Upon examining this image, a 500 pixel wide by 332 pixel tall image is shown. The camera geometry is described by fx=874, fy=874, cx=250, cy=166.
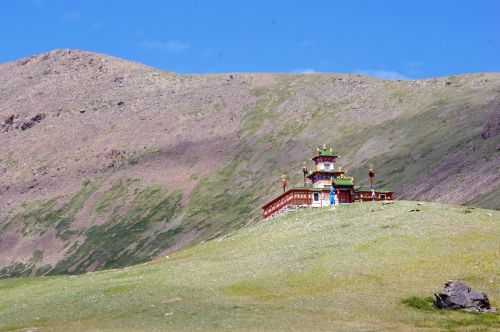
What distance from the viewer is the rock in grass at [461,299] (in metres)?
46.0

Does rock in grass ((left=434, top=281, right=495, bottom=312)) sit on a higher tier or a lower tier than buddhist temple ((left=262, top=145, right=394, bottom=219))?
lower

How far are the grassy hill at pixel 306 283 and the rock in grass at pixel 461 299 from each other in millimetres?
939

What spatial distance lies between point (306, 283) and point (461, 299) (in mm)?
10525

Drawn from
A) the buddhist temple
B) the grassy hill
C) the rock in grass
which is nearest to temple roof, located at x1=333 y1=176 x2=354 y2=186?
the buddhist temple

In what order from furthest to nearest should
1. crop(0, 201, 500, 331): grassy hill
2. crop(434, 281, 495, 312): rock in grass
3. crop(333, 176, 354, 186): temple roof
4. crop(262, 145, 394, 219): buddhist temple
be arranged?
crop(333, 176, 354, 186): temple roof → crop(262, 145, 394, 219): buddhist temple → crop(434, 281, 495, 312): rock in grass → crop(0, 201, 500, 331): grassy hill

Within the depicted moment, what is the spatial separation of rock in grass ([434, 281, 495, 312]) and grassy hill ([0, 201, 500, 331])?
94 centimetres

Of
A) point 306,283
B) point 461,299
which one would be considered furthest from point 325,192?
A: point 461,299

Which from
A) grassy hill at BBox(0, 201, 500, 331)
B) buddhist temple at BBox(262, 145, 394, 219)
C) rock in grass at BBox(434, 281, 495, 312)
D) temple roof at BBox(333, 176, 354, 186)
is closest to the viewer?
grassy hill at BBox(0, 201, 500, 331)

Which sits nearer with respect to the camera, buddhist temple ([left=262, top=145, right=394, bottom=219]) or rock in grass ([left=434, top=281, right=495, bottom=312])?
rock in grass ([left=434, top=281, right=495, bottom=312])

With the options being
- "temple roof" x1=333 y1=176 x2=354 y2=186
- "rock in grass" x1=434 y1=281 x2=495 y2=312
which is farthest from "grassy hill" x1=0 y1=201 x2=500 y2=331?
"temple roof" x1=333 y1=176 x2=354 y2=186

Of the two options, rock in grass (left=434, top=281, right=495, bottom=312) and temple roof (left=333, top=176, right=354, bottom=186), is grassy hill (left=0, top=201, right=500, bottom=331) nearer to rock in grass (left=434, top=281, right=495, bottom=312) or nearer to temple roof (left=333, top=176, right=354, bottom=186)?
rock in grass (left=434, top=281, right=495, bottom=312)

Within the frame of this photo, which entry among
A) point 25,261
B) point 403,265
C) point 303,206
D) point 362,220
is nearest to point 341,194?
point 303,206

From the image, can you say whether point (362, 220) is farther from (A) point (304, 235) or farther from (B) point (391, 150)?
(B) point (391, 150)

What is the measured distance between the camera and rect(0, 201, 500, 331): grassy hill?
43969mm
